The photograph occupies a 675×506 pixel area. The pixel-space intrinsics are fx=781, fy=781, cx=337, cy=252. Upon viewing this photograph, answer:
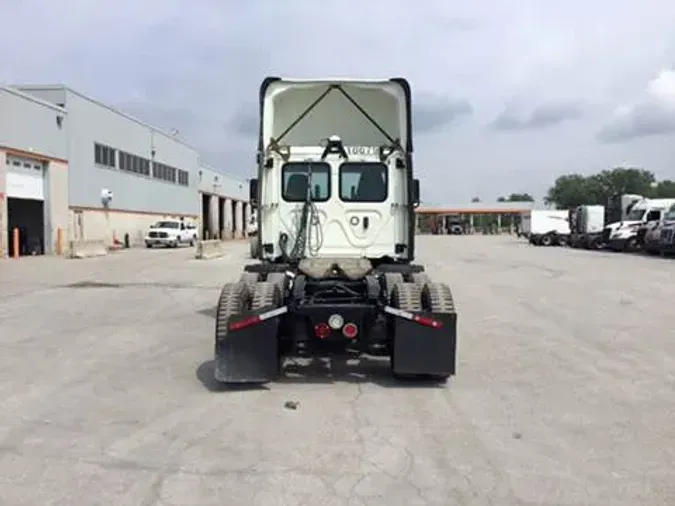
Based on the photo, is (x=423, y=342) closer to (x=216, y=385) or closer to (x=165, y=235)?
(x=216, y=385)

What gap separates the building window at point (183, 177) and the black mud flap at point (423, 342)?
6418 centimetres

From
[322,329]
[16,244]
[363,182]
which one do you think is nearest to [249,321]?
[322,329]

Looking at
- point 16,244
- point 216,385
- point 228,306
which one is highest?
point 228,306

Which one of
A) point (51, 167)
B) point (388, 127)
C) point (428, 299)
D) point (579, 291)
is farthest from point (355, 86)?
point (51, 167)

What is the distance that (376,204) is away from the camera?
10.6 metres

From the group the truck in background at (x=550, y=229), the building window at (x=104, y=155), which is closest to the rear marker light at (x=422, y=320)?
the building window at (x=104, y=155)

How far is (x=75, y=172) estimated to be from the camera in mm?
44344

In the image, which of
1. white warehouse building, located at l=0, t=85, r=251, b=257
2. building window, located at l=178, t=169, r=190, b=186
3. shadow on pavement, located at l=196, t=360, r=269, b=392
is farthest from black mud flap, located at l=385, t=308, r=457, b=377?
building window, located at l=178, t=169, r=190, b=186

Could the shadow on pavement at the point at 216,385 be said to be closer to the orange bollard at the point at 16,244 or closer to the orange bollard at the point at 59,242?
the orange bollard at the point at 16,244

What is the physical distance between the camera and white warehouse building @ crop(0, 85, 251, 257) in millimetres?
37125

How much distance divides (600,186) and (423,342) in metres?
137

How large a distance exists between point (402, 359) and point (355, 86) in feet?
15.5

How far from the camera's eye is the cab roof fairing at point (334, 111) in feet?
35.4

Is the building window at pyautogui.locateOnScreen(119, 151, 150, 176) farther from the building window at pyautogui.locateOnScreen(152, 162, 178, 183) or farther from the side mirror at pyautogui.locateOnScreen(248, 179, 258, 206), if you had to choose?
the side mirror at pyautogui.locateOnScreen(248, 179, 258, 206)
